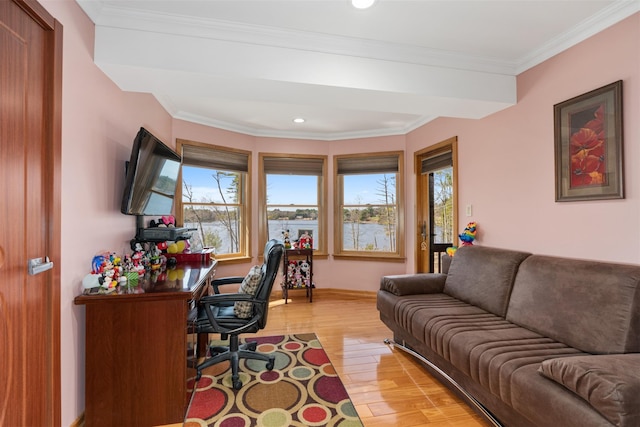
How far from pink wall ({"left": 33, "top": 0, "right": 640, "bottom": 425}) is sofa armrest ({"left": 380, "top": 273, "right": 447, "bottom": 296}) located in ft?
2.01

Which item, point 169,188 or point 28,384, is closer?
point 28,384

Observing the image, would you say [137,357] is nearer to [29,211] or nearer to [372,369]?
[29,211]

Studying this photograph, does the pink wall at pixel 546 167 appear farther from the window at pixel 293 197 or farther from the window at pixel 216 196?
the window at pixel 216 196

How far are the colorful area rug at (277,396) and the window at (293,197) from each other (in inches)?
88.9

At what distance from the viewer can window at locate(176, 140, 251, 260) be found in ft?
13.0

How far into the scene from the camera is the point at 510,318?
2.27 meters

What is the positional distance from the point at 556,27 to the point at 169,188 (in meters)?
3.37

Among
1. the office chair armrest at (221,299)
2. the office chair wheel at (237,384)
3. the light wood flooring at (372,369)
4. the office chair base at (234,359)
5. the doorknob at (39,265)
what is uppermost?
the doorknob at (39,265)

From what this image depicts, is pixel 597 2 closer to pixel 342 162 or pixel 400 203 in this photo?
pixel 400 203

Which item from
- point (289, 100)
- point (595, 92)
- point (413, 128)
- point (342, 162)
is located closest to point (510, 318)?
point (595, 92)

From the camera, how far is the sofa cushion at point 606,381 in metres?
1.15

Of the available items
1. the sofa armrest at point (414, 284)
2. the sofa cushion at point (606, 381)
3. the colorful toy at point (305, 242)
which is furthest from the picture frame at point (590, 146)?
the colorful toy at point (305, 242)

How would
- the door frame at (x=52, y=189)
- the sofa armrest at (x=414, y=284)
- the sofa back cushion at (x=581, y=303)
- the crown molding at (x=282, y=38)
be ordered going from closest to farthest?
the door frame at (x=52, y=189)
the sofa back cushion at (x=581, y=303)
the crown molding at (x=282, y=38)
the sofa armrest at (x=414, y=284)

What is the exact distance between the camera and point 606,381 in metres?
1.21
